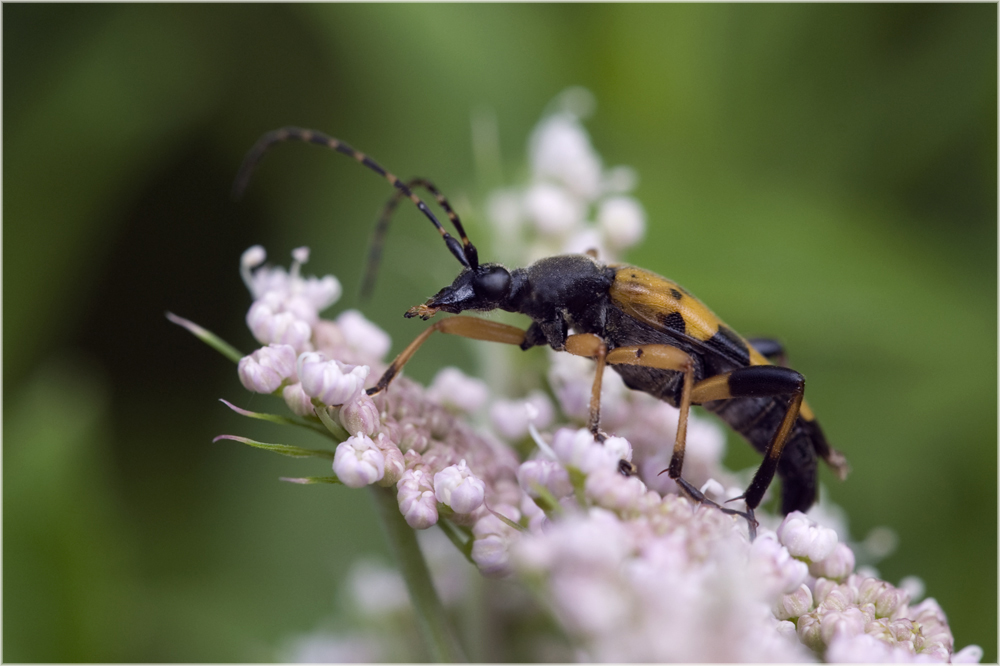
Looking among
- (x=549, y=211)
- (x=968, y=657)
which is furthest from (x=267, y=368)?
(x=968, y=657)

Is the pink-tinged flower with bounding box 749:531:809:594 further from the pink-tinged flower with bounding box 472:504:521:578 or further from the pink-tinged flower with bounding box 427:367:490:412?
the pink-tinged flower with bounding box 427:367:490:412

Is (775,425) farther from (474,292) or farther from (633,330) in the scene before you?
(474,292)

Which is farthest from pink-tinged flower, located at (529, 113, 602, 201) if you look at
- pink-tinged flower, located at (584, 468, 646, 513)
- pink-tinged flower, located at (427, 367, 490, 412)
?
pink-tinged flower, located at (584, 468, 646, 513)

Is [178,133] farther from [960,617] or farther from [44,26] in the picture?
[960,617]

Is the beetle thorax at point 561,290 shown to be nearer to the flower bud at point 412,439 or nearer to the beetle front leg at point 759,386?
the beetle front leg at point 759,386

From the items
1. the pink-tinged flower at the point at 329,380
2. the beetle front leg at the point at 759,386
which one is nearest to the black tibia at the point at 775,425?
the beetle front leg at the point at 759,386

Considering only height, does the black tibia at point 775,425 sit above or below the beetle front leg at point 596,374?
below
